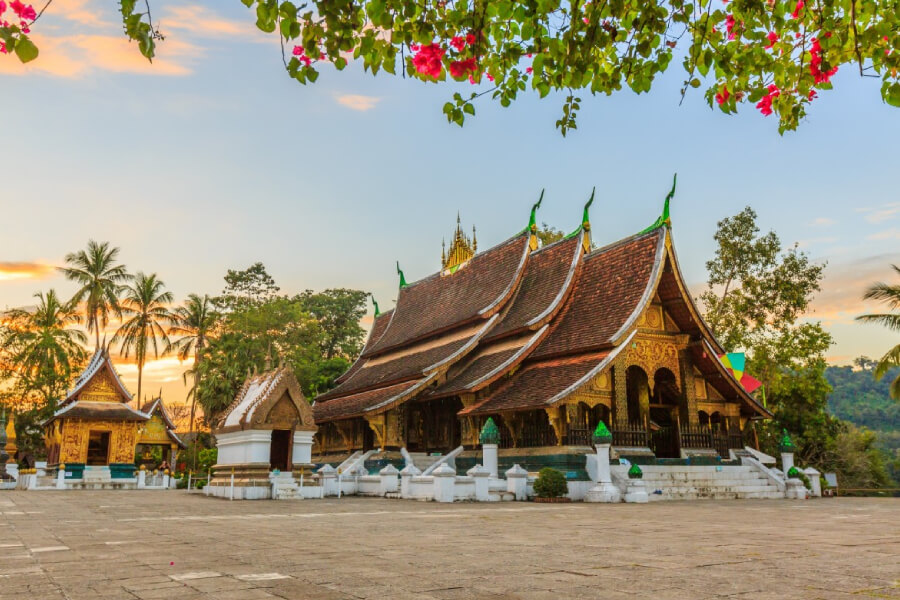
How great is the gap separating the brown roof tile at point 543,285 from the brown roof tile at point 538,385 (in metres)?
1.58

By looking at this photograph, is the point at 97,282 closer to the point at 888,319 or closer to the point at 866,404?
the point at 888,319

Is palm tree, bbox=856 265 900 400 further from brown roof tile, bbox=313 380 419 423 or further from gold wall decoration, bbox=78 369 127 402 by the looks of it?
gold wall decoration, bbox=78 369 127 402

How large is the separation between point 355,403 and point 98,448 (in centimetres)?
1808

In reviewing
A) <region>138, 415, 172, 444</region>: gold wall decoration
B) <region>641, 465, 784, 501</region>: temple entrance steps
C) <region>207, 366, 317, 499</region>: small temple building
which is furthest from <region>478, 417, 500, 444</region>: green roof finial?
<region>138, 415, 172, 444</region>: gold wall decoration

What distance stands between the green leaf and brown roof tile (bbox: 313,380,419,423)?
16.6 meters

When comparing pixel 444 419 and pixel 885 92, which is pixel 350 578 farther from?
pixel 444 419

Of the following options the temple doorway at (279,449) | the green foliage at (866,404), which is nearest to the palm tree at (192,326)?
the temple doorway at (279,449)

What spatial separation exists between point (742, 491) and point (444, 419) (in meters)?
8.28

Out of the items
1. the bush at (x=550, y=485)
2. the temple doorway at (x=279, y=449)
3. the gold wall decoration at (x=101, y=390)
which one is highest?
the gold wall decoration at (x=101, y=390)

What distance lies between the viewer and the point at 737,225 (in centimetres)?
2964

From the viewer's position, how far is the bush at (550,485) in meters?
13.9

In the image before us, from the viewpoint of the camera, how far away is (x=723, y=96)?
4.73 m

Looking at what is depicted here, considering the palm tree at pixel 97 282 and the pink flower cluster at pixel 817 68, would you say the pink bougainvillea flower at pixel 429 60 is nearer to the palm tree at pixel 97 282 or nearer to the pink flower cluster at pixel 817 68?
the pink flower cluster at pixel 817 68

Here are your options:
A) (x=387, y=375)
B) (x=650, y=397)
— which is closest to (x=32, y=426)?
(x=387, y=375)
